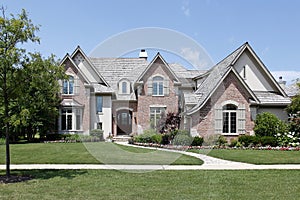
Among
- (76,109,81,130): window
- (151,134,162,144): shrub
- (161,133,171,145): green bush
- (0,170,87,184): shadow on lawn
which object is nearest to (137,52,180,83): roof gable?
(76,109,81,130): window

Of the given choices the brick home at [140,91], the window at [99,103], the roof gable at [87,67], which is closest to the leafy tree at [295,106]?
the brick home at [140,91]

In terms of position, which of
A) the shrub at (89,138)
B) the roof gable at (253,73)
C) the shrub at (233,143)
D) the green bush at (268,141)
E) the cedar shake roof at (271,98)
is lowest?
the shrub at (89,138)

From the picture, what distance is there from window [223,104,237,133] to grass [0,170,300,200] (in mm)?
11055

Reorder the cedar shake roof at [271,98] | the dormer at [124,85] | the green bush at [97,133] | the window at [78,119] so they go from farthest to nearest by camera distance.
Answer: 1. the window at [78,119]
2. the green bush at [97,133]
3. the dormer at [124,85]
4. the cedar shake roof at [271,98]

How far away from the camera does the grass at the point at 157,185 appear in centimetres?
761

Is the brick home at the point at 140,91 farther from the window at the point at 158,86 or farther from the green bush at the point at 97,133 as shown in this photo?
the green bush at the point at 97,133

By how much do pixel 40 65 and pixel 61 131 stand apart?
18.9m

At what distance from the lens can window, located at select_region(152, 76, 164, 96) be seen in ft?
94.8

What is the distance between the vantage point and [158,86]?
29234 millimetres

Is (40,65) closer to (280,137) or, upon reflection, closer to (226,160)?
(226,160)

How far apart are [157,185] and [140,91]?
20.4 m

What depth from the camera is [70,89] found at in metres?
28.8

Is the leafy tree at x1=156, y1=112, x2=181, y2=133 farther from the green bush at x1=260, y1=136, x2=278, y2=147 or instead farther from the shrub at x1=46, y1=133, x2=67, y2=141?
the shrub at x1=46, y1=133, x2=67, y2=141

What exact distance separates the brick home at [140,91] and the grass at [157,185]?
12.5m
